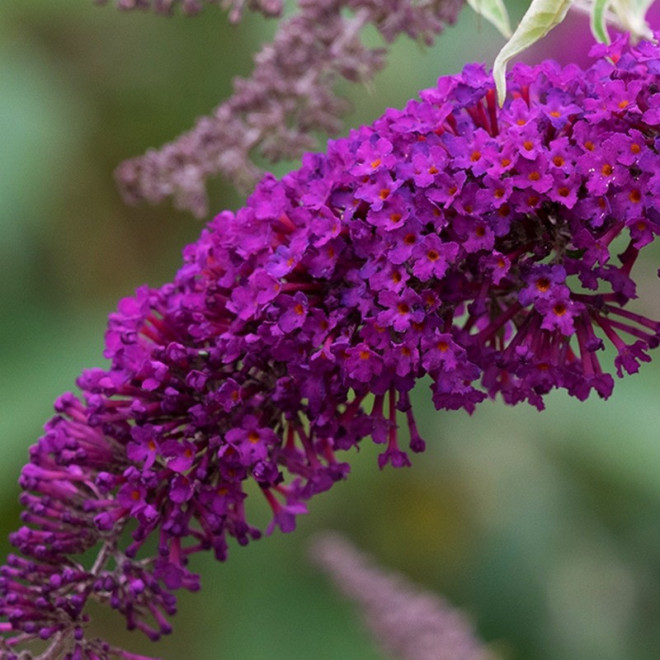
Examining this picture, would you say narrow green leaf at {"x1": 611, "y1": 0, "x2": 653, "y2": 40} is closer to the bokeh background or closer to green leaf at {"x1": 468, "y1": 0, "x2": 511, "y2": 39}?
green leaf at {"x1": 468, "y1": 0, "x2": 511, "y2": 39}

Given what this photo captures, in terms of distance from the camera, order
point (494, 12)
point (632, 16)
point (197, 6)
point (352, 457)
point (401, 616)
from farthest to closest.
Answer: point (352, 457) → point (401, 616) → point (197, 6) → point (494, 12) → point (632, 16)

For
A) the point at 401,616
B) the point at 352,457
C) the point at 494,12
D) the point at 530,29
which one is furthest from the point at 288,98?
the point at 352,457

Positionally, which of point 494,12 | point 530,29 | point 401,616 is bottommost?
point 401,616

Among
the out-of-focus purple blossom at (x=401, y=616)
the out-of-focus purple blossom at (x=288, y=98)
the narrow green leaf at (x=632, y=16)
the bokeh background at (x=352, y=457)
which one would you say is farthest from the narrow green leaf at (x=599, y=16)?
the bokeh background at (x=352, y=457)

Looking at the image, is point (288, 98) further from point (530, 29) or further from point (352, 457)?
point (352, 457)

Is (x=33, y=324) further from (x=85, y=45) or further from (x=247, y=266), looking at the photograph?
(x=247, y=266)

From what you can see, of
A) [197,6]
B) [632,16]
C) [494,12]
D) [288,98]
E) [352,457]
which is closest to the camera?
[632,16]

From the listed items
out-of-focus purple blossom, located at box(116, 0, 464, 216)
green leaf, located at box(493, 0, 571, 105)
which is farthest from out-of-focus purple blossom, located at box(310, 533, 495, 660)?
green leaf, located at box(493, 0, 571, 105)

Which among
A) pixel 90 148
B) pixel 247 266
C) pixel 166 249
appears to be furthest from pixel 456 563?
pixel 247 266
